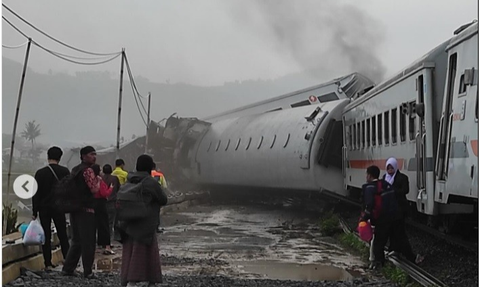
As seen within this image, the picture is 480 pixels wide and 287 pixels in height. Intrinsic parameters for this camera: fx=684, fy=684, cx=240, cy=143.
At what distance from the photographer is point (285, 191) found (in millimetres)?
14445

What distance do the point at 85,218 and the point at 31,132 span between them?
11.1 feet

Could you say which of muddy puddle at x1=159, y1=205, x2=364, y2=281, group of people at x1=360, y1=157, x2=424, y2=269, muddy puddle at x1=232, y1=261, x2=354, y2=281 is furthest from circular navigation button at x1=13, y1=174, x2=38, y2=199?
group of people at x1=360, y1=157, x2=424, y2=269

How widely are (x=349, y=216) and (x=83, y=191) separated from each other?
7694 mm

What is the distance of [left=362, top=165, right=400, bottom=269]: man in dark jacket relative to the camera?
6.89 m

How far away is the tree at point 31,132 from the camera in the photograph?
8433 millimetres

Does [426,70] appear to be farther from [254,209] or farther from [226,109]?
[226,109]

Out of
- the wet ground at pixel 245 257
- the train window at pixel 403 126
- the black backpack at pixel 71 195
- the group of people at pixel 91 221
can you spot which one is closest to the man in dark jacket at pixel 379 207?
the wet ground at pixel 245 257

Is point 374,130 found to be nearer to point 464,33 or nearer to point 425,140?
point 425,140

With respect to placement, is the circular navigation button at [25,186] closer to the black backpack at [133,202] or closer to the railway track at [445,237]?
the black backpack at [133,202]

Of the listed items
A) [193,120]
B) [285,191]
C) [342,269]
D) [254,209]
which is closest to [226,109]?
[193,120]

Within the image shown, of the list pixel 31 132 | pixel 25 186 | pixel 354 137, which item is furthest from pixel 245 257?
pixel 354 137

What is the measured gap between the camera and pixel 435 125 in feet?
22.4

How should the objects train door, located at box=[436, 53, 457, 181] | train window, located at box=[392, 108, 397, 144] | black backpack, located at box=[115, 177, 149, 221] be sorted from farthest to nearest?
train window, located at box=[392, 108, 397, 144], train door, located at box=[436, 53, 457, 181], black backpack, located at box=[115, 177, 149, 221]

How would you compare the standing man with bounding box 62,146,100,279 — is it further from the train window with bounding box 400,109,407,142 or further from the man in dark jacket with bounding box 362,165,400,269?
the train window with bounding box 400,109,407,142
